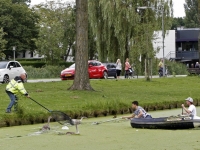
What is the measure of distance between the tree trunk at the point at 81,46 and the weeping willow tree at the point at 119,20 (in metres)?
21.8

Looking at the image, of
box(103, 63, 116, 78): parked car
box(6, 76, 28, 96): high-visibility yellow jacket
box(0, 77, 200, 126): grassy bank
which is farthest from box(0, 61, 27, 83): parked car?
box(6, 76, 28, 96): high-visibility yellow jacket

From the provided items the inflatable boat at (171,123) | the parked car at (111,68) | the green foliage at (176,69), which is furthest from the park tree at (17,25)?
the inflatable boat at (171,123)

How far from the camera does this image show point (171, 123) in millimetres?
19688

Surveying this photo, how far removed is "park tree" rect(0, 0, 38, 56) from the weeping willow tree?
36478 mm

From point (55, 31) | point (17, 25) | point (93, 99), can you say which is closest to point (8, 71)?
point (93, 99)

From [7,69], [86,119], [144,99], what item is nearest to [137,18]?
[7,69]

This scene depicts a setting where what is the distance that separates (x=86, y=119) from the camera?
23828mm

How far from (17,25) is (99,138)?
78.6 meters

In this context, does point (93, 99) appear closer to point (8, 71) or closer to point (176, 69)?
point (8, 71)

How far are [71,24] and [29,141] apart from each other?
66469 mm

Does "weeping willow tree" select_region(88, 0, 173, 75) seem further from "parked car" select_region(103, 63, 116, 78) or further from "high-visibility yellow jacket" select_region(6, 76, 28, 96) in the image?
"high-visibility yellow jacket" select_region(6, 76, 28, 96)

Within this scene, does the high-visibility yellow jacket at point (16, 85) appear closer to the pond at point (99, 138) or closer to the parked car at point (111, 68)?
the pond at point (99, 138)

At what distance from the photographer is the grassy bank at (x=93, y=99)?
22469 millimetres

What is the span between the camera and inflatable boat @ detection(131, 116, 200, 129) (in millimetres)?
19578
